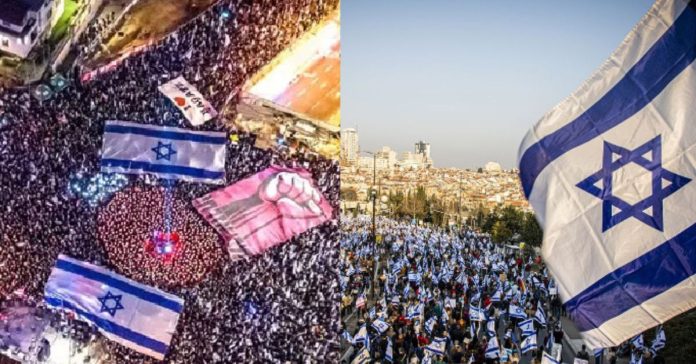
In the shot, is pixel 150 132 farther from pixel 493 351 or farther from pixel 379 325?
pixel 493 351

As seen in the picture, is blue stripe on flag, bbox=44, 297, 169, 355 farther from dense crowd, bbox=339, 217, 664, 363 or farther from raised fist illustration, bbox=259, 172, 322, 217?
dense crowd, bbox=339, 217, 664, 363

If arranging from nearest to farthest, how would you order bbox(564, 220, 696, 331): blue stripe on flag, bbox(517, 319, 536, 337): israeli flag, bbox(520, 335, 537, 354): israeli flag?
bbox(564, 220, 696, 331): blue stripe on flag → bbox(520, 335, 537, 354): israeli flag → bbox(517, 319, 536, 337): israeli flag

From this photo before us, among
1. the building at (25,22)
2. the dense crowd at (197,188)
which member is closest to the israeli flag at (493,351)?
the dense crowd at (197,188)

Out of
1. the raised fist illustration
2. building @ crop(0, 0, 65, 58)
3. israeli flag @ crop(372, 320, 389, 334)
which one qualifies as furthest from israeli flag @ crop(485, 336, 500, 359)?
building @ crop(0, 0, 65, 58)

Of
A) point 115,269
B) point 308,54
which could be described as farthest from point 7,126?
point 308,54

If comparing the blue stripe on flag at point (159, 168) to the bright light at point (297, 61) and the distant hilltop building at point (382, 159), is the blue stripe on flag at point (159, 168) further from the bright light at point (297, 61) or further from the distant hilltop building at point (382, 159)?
the distant hilltop building at point (382, 159)

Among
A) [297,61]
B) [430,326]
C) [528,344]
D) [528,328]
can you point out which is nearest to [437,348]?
[430,326]

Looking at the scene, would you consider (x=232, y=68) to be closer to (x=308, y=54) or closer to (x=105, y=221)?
(x=308, y=54)
